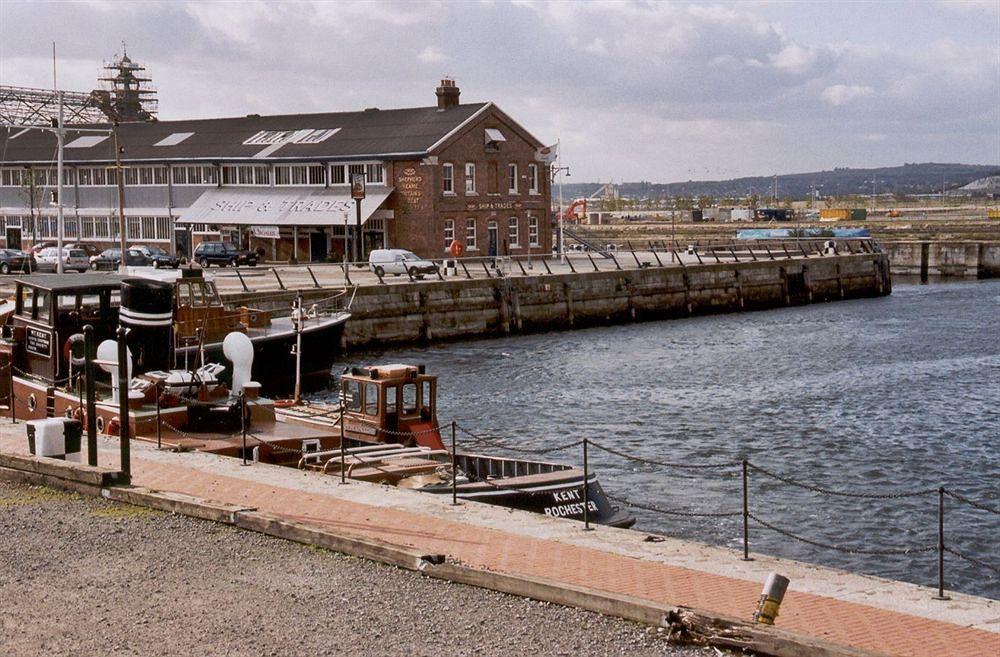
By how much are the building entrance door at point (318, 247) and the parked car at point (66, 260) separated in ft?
41.5

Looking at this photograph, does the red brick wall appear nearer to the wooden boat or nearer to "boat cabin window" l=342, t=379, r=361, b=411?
the wooden boat

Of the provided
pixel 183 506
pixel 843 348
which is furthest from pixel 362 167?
pixel 183 506

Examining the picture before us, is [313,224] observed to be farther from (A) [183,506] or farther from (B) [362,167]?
(A) [183,506]

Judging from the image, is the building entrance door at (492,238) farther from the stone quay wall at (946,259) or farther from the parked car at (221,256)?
the stone quay wall at (946,259)

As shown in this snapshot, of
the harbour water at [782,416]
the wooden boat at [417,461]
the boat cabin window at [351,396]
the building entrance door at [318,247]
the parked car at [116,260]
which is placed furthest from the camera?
the building entrance door at [318,247]

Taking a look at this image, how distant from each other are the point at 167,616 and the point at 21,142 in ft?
290

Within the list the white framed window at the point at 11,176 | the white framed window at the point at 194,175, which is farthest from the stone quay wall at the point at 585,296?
the white framed window at the point at 11,176

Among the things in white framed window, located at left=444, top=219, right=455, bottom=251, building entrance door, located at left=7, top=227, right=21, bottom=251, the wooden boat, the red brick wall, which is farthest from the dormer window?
the wooden boat

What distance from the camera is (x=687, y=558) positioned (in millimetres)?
14781

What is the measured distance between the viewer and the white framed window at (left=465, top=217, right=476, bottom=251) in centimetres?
7238

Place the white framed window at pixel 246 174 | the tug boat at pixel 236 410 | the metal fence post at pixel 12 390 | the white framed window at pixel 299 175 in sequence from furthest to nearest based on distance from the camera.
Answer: the white framed window at pixel 246 174, the white framed window at pixel 299 175, the metal fence post at pixel 12 390, the tug boat at pixel 236 410

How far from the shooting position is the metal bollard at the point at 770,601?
11805 mm

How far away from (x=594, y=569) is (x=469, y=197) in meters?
59.0

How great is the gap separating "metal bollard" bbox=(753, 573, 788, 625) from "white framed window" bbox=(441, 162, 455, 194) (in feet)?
196
